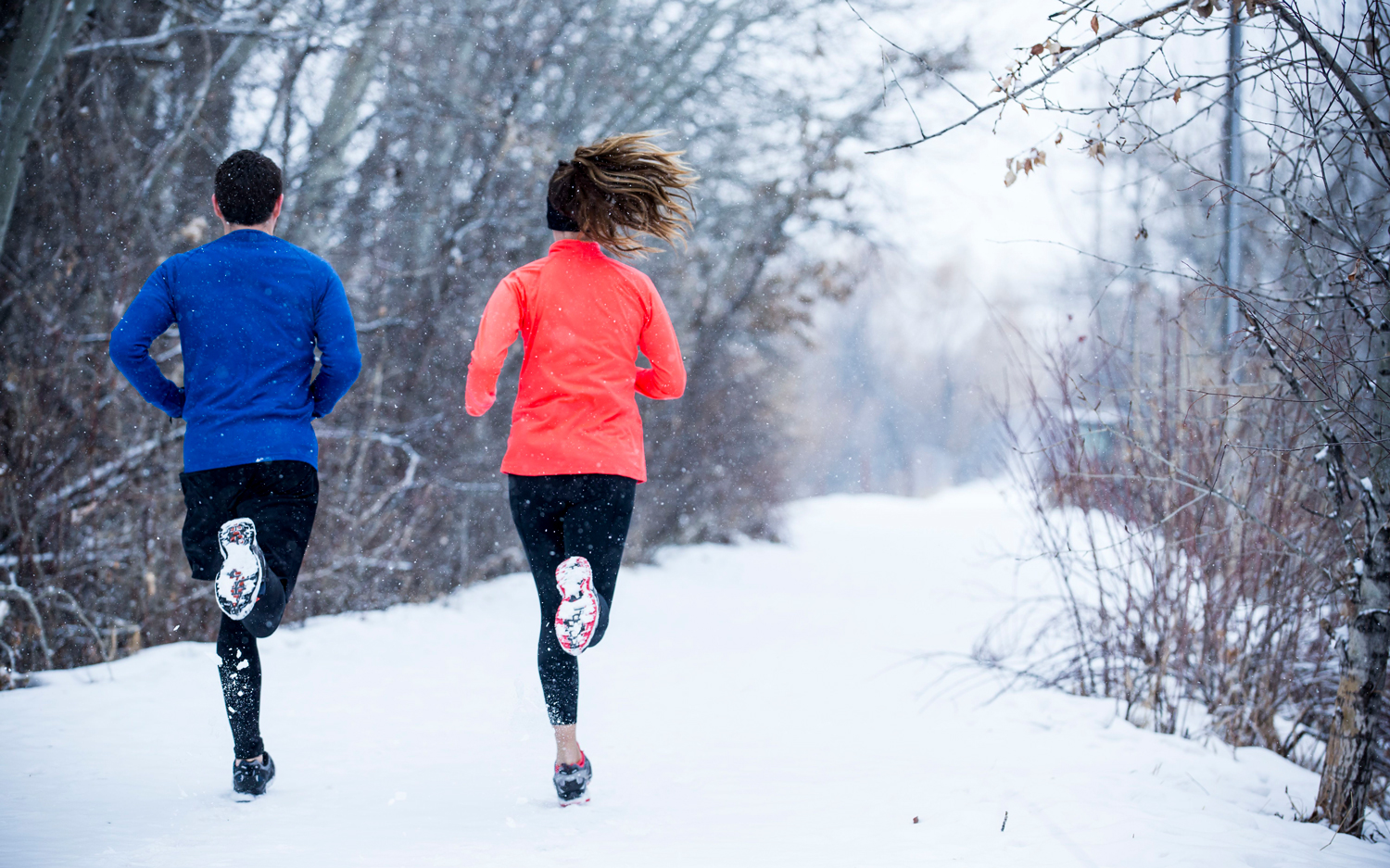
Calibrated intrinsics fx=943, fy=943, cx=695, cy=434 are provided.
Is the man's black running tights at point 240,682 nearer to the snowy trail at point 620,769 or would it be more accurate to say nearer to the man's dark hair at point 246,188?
the snowy trail at point 620,769

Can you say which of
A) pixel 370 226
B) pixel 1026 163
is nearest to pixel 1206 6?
pixel 1026 163

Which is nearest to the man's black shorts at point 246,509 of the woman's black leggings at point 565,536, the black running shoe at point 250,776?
the black running shoe at point 250,776

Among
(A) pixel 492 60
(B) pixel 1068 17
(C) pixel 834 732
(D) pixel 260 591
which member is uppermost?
(A) pixel 492 60

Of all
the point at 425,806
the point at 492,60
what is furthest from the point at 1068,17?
the point at 492,60

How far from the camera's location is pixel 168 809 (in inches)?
98.9

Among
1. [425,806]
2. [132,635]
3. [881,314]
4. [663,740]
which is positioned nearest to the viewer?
[425,806]

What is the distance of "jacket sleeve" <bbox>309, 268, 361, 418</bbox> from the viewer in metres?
Result: 2.75

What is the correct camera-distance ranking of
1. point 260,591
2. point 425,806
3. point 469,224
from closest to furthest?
1. point 260,591
2. point 425,806
3. point 469,224

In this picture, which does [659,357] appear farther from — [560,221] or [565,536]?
[565,536]

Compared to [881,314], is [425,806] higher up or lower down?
lower down

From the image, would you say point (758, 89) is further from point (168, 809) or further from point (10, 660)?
point (168, 809)

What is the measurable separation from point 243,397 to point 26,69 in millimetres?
3216

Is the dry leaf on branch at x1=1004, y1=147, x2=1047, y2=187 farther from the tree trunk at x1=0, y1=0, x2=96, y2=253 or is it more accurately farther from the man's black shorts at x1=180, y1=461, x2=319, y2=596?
the tree trunk at x1=0, y1=0, x2=96, y2=253

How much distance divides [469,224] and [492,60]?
2.05m
